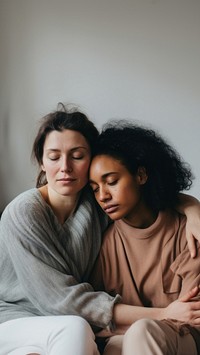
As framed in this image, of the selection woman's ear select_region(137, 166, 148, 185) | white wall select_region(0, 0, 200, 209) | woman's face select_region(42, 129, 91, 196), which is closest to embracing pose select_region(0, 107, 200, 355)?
woman's face select_region(42, 129, 91, 196)

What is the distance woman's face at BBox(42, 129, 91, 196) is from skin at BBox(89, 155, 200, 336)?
0.03 m

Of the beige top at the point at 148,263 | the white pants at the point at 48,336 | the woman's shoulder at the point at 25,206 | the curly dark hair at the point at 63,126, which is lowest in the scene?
the white pants at the point at 48,336

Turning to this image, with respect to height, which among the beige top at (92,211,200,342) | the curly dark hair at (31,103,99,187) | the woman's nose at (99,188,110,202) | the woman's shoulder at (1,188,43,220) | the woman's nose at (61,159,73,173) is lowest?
the beige top at (92,211,200,342)

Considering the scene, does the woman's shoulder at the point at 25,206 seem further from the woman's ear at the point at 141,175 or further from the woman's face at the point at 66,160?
the woman's ear at the point at 141,175

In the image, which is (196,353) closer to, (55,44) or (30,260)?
(30,260)

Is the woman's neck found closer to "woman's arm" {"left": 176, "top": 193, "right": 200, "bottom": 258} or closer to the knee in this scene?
"woman's arm" {"left": 176, "top": 193, "right": 200, "bottom": 258}

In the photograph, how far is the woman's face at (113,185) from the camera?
1208 mm

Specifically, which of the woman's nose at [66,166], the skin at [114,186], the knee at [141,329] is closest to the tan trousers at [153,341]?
the knee at [141,329]

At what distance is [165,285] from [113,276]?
0.15 metres

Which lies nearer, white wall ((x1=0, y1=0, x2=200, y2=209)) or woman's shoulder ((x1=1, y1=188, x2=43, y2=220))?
woman's shoulder ((x1=1, y1=188, x2=43, y2=220))

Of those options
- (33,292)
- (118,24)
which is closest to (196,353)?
(33,292)

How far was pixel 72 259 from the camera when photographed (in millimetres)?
1258

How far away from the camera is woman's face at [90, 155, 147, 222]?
47.6 inches

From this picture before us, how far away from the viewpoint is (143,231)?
1276 mm
